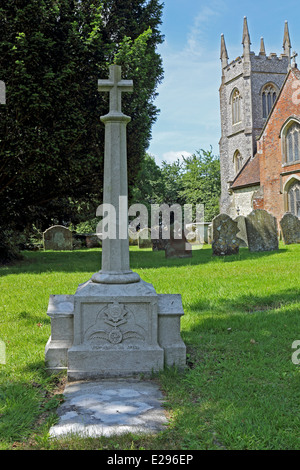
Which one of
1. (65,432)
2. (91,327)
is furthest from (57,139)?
(65,432)

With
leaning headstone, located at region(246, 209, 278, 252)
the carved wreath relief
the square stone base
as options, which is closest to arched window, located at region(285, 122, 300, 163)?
leaning headstone, located at region(246, 209, 278, 252)

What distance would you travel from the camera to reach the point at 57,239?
64.1ft

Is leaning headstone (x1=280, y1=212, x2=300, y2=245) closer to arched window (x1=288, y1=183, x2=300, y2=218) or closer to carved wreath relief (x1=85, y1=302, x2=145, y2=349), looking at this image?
arched window (x1=288, y1=183, x2=300, y2=218)

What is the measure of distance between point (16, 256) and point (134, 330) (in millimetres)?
10931

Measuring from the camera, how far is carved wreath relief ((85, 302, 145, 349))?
3.61m

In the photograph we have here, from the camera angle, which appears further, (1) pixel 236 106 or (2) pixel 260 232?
(1) pixel 236 106

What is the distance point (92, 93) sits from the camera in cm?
1239

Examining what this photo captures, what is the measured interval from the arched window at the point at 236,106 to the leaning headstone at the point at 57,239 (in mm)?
27625

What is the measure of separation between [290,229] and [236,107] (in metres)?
27.7

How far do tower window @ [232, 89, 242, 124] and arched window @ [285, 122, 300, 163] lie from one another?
15244mm

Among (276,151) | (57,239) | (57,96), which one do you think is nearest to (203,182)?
(276,151)

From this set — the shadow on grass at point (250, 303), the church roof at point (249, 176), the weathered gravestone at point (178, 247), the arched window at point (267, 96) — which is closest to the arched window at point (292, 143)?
the church roof at point (249, 176)

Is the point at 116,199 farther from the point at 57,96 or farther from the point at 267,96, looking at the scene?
the point at 267,96

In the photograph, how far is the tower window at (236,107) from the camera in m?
40.2
